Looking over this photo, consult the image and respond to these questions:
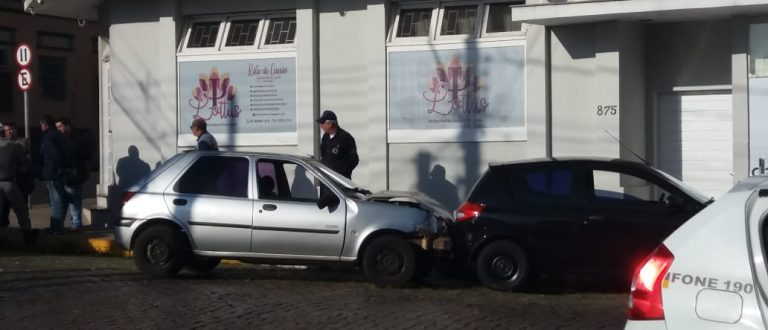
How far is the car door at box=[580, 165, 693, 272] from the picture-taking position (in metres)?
11.1

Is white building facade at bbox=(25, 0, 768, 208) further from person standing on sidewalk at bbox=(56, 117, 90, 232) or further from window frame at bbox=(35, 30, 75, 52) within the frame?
window frame at bbox=(35, 30, 75, 52)

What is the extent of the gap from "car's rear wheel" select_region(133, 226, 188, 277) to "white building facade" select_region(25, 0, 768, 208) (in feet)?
17.0

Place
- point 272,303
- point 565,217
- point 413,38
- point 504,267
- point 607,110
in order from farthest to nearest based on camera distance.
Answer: point 413,38 < point 607,110 < point 504,267 < point 565,217 < point 272,303

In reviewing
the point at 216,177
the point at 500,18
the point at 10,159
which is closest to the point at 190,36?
the point at 10,159

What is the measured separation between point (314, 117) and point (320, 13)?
5.27 feet

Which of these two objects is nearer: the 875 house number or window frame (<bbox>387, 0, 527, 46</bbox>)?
the 875 house number

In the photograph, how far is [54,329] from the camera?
9.15 m

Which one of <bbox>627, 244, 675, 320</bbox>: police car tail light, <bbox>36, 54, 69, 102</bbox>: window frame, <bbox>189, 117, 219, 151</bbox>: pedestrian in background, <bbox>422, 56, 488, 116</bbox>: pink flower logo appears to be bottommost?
<bbox>627, 244, 675, 320</bbox>: police car tail light

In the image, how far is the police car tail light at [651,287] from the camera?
507 cm

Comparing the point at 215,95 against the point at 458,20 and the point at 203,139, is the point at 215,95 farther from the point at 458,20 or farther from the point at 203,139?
the point at 458,20

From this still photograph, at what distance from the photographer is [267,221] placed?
1174cm

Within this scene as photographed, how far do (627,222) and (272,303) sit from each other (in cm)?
Result: 364

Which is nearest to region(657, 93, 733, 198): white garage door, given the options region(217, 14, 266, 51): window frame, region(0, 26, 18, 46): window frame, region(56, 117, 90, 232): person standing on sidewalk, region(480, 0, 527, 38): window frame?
region(480, 0, 527, 38): window frame

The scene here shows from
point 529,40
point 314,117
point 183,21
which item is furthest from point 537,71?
point 183,21
